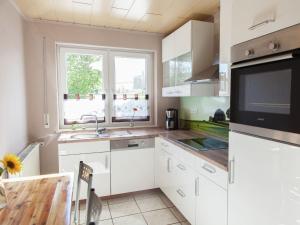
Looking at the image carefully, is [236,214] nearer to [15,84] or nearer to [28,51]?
[15,84]

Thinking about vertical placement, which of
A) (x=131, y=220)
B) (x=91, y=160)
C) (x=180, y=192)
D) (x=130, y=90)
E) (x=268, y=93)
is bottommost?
(x=131, y=220)

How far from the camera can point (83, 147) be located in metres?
2.56

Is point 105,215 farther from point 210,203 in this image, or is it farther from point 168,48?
point 168,48

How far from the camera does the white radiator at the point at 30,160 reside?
2.10 metres

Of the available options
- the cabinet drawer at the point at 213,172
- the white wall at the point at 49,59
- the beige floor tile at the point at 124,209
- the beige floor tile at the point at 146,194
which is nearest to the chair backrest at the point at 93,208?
the cabinet drawer at the point at 213,172

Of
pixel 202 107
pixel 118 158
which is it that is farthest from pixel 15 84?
pixel 202 107

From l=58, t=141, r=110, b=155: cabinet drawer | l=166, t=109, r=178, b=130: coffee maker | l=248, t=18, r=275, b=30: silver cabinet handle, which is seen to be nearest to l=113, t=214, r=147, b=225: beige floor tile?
l=58, t=141, r=110, b=155: cabinet drawer

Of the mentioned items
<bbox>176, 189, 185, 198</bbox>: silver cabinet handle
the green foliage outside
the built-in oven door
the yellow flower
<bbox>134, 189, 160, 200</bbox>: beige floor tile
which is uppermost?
the green foliage outside

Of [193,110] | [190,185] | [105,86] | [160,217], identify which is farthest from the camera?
[105,86]

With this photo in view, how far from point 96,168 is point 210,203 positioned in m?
1.46

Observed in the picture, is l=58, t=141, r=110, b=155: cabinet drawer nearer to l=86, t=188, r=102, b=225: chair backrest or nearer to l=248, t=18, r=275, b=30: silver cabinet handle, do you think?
l=86, t=188, r=102, b=225: chair backrest

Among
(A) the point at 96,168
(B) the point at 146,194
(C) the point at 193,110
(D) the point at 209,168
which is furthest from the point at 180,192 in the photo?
(C) the point at 193,110

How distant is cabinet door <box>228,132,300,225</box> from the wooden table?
3.26 feet

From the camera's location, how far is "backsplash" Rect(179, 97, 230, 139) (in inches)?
96.3
